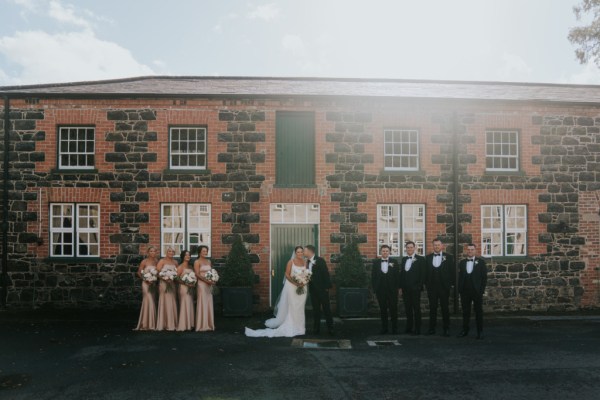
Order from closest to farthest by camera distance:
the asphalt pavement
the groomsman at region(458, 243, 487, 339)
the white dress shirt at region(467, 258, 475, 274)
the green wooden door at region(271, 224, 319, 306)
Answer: the asphalt pavement → the groomsman at region(458, 243, 487, 339) → the white dress shirt at region(467, 258, 475, 274) → the green wooden door at region(271, 224, 319, 306)

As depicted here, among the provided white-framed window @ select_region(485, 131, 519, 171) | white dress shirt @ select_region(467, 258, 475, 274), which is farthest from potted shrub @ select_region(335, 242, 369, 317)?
white-framed window @ select_region(485, 131, 519, 171)

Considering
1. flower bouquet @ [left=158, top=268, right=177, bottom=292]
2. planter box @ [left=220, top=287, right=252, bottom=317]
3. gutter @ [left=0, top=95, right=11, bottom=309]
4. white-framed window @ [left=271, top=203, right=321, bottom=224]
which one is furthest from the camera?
white-framed window @ [left=271, top=203, right=321, bottom=224]

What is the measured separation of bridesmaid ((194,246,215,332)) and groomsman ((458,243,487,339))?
562 cm

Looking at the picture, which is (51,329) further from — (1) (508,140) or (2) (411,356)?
(1) (508,140)

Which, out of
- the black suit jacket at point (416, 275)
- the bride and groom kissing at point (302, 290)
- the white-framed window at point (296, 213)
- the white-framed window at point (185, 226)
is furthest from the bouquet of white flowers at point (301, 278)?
the white-framed window at point (185, 226)

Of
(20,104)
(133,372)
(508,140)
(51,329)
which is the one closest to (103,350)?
(133,372)

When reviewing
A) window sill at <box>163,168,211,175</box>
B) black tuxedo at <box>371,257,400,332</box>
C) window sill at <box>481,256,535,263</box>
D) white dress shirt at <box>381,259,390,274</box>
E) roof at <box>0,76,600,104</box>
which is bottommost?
black tuxedo at <box>371,257,400,332</box>

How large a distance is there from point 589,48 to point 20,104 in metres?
22.4

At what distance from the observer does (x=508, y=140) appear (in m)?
14.9

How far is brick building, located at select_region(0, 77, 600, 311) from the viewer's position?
13961mm

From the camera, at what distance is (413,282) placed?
1115 centimetres

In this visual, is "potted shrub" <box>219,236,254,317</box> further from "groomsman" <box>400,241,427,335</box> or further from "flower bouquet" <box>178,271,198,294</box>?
"groomsman" <box>400,241,427,335</box>

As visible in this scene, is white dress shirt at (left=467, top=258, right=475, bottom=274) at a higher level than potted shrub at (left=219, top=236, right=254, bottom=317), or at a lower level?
higher

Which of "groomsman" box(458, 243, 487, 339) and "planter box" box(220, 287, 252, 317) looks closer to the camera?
"groomsman" box(458, 243, 487, 339)
